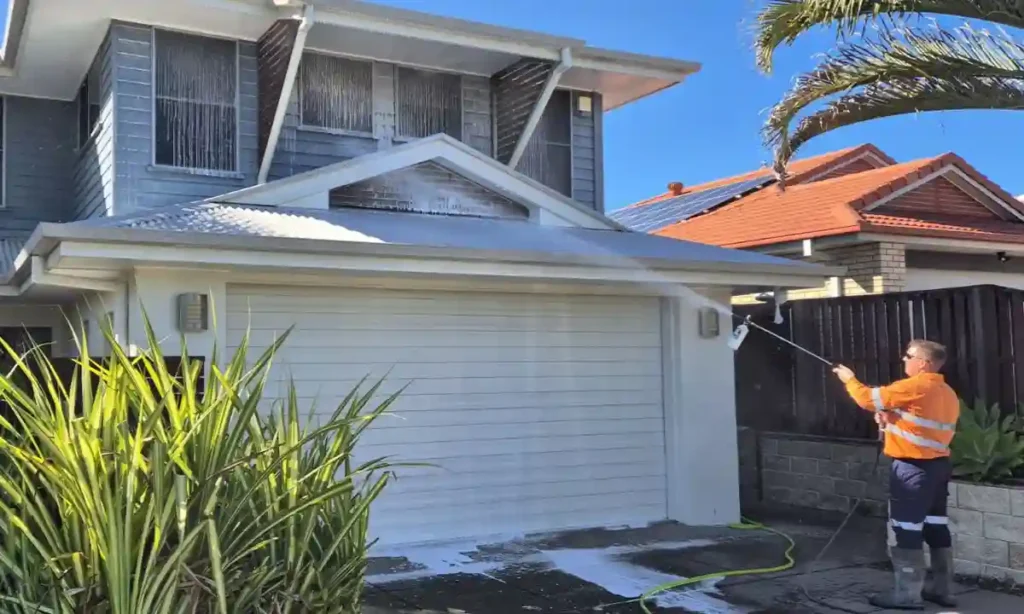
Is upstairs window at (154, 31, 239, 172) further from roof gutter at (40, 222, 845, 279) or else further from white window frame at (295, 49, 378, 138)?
roof gutter at (40, 222, 845, 279)

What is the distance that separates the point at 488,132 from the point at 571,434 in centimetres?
425

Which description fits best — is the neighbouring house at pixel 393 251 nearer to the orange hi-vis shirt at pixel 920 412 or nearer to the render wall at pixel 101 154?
the render wall at pixel 101 154

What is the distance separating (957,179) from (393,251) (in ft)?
34.2

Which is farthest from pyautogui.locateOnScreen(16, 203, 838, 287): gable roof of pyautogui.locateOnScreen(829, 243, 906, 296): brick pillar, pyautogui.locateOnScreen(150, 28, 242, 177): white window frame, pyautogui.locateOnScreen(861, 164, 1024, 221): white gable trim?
pyautogui.locateOnScreen(861, 164, 1024, 221): white gable trim

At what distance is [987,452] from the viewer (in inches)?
284

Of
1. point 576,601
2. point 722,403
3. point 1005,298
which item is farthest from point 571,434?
point 1005,298

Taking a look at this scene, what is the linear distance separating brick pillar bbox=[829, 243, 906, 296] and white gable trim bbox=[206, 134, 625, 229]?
4217 millimetres

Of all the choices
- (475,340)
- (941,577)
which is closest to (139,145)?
(475,340)

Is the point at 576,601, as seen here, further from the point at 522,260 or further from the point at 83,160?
the point at 83,160

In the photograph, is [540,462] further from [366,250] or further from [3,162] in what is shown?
[3,162]

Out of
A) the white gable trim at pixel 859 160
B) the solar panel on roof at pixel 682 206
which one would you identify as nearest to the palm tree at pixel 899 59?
the solar panel on roof at pixel 682 206

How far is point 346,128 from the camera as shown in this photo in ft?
35.9

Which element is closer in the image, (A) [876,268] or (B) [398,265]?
(B) [398,265]

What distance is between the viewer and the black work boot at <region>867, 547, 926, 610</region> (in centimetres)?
629
